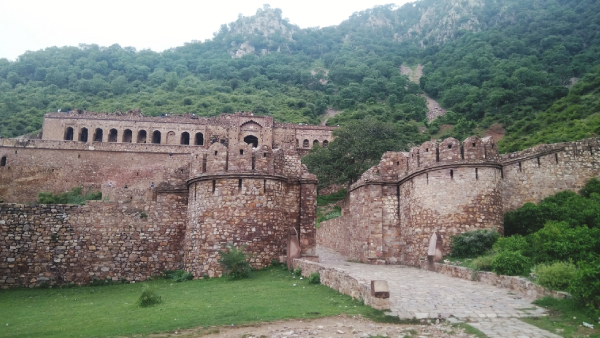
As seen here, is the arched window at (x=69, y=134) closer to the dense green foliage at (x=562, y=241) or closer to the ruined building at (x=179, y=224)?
the ruined building at (x=179, y=224)

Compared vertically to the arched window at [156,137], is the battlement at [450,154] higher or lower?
lower

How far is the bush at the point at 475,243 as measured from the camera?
1355 centimetres

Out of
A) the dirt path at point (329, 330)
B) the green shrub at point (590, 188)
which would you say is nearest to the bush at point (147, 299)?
the dirt path at point (329, 330)

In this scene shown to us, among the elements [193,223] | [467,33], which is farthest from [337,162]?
[467,33]

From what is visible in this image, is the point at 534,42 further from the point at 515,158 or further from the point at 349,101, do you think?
the point at 515,158

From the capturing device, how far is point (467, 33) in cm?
10581

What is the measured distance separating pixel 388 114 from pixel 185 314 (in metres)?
68.5

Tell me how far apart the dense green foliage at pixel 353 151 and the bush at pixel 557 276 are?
28722mm

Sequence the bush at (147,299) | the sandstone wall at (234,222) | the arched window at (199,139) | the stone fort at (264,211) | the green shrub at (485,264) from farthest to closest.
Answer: the arched window at (199,139), the stone fort at (264,211), the sandstone wall at (234,222), the green shrub at (485,264), the bush at (147,299)

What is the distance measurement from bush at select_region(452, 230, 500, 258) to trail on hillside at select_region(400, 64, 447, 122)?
2584 inches

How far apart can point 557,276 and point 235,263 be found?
7.87 m

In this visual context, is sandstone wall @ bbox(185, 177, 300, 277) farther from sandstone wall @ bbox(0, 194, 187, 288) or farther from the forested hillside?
the forested hillside

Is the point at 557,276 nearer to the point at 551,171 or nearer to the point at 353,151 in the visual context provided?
the point at 551,171

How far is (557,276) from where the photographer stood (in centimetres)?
816
